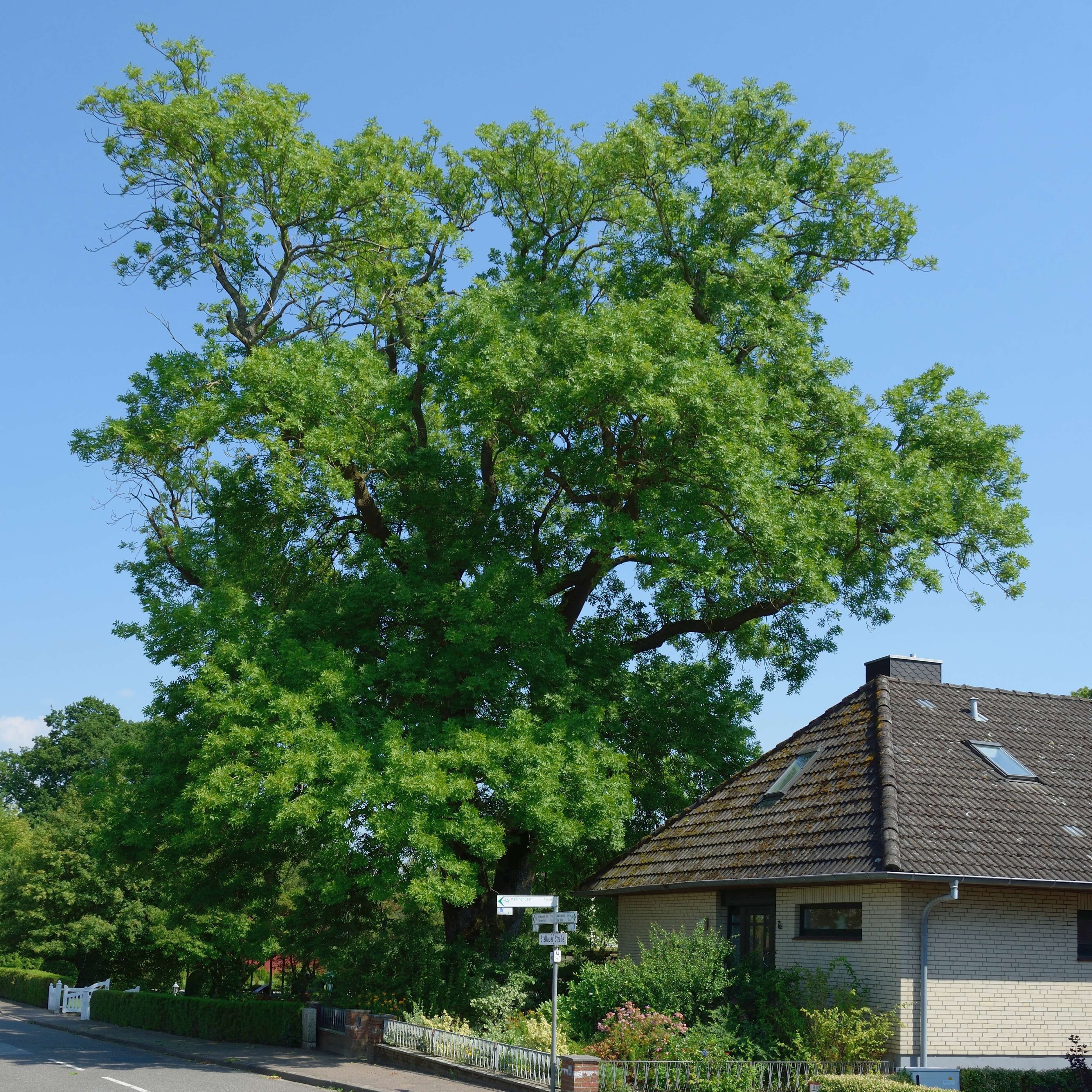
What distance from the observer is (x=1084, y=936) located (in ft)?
60.9

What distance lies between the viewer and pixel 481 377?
22734 mm

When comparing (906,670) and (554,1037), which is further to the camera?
(906,670)

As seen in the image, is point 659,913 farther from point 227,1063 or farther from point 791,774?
point 227,1063

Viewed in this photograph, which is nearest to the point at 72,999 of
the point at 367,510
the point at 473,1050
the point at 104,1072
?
the point at 104,1072

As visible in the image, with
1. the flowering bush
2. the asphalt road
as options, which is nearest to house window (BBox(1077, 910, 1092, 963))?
the flowering bush

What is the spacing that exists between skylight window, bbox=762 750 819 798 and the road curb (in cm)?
866

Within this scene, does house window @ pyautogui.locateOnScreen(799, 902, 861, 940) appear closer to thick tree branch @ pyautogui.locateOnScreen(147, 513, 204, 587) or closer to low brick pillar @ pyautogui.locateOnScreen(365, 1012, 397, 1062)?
low brick pillar @ pyautogui.locateOnScreen(365, 1012, 397, 1062)

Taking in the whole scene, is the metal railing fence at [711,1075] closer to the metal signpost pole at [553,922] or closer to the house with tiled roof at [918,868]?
the metal signpost pole at [553,922]

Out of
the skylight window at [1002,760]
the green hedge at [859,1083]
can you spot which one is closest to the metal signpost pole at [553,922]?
the green hedge at [859,1083]

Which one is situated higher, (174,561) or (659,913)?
(174,561)

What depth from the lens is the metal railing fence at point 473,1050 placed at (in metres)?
17.2

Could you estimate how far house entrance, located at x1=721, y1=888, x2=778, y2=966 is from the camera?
785 inches

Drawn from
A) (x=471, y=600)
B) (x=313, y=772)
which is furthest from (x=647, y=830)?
(x=313, y=772)

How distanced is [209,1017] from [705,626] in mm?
15812
